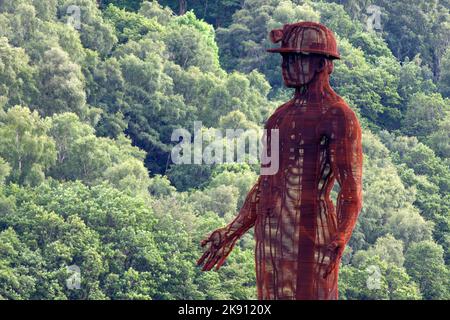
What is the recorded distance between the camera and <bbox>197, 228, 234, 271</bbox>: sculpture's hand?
3288 cm

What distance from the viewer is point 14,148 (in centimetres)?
9562

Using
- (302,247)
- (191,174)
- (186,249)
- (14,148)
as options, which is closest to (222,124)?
(191,174)

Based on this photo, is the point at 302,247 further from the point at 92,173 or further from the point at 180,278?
the point at 92,173

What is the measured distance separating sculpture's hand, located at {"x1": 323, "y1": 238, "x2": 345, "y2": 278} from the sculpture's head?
7.19ft

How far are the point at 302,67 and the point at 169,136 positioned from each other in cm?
7644

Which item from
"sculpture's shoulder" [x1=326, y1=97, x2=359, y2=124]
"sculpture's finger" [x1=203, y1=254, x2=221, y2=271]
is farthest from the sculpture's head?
"sculpture's finger" [x1=203, y1=254, x2=221, y2=271]

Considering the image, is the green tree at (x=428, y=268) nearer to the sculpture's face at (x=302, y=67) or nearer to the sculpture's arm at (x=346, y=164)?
the sculpture's face at (x=302, y=67)

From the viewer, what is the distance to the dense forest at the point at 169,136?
8431 cm

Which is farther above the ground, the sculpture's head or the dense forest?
the dense forest

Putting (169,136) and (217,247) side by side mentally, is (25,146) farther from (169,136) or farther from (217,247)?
(217,247)

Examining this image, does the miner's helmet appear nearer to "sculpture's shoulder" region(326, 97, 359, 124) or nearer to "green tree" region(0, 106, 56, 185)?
"sculpture's shoulder" region(326, 97, 359, 124)
